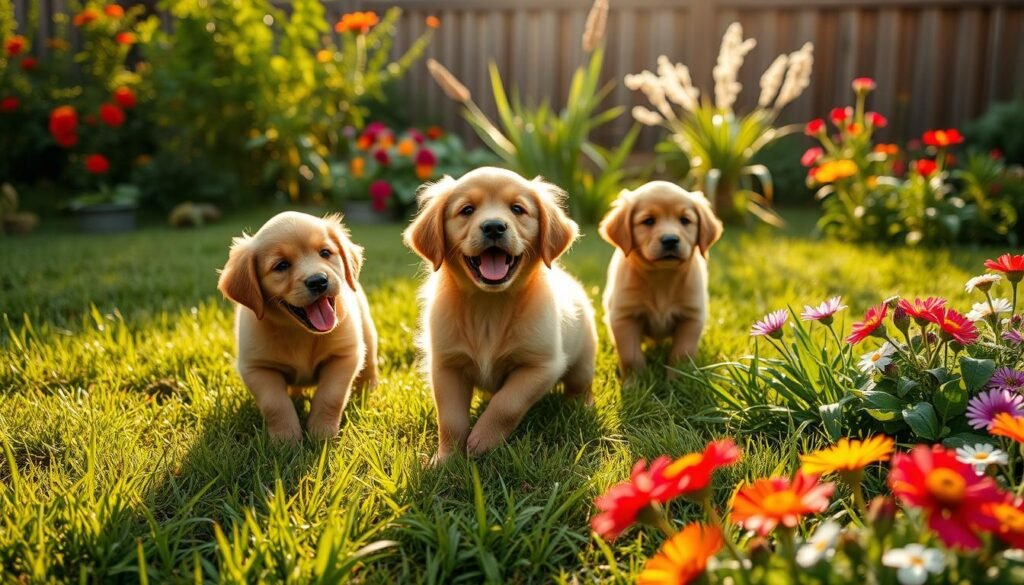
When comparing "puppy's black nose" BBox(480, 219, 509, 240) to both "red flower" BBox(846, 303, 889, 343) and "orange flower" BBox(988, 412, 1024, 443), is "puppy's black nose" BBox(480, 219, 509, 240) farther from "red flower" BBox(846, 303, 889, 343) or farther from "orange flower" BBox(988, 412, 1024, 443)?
"orange flower" BBox(988, 412, 1024, 443)

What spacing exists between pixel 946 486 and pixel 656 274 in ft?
6.89

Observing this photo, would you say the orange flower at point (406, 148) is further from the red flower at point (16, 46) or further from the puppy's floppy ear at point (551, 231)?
the puppy's floppy ear at point (551, 231)

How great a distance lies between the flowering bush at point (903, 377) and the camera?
188 cm

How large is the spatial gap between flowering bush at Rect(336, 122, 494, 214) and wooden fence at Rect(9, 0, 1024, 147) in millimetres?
1443

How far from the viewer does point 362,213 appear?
22.6 feet

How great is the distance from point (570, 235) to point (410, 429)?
0.74 metres

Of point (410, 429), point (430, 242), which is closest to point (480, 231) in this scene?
point (430, 242)

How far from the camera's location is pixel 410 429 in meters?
2.41

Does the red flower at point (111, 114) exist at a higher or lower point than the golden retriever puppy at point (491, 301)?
higher

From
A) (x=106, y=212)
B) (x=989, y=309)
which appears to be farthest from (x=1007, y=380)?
(x=106, y=212)

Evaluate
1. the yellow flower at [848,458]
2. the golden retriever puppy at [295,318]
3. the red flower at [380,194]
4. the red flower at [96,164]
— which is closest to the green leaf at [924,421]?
the yellow flower at [848,458]

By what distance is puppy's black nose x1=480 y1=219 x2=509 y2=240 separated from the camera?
221 centimetres

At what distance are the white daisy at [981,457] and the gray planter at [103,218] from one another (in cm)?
609

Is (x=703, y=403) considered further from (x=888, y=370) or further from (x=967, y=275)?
(x=967, y=275)
